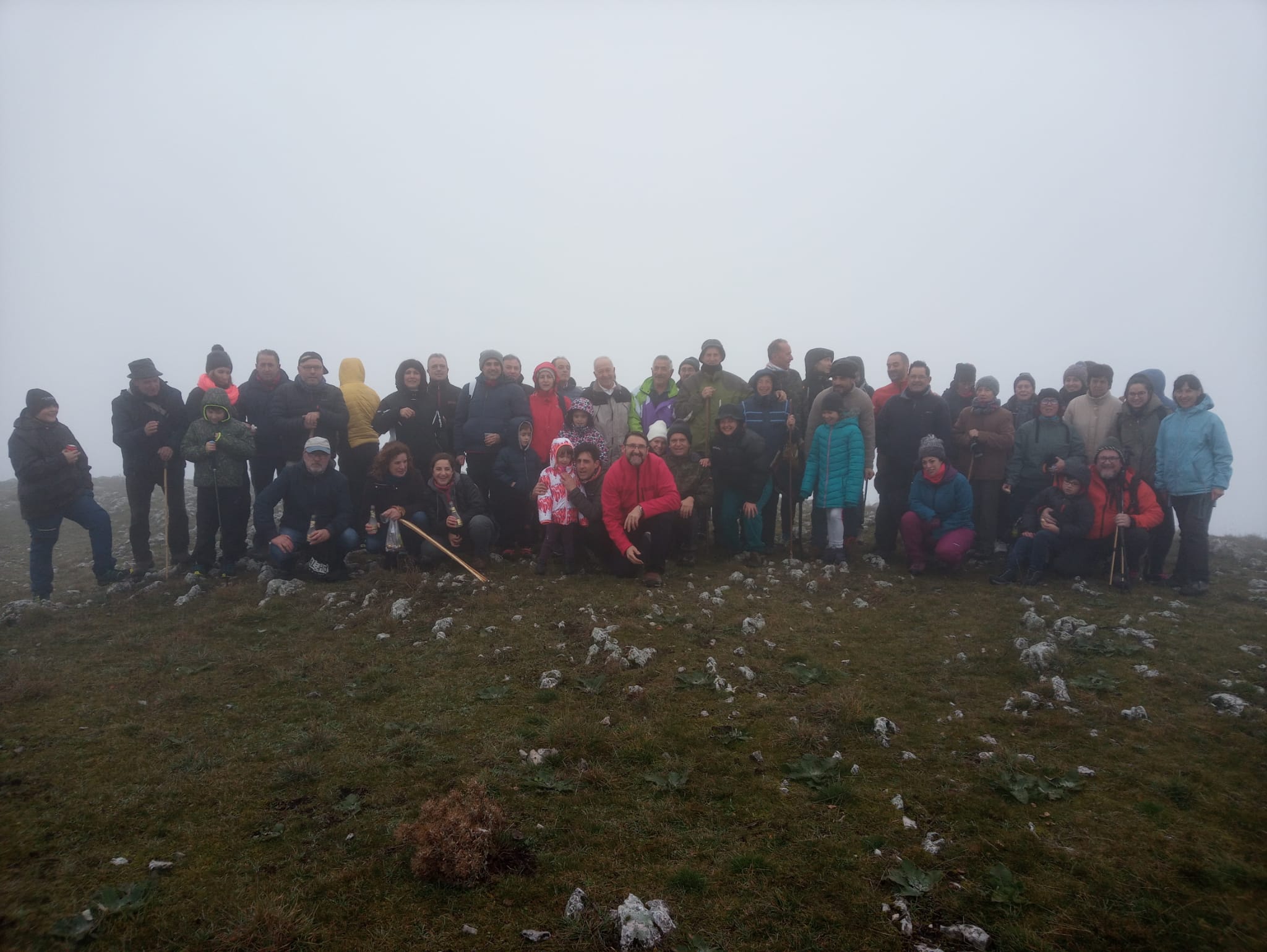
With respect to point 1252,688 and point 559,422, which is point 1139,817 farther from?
point 559,422

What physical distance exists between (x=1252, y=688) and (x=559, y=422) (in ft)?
35.9

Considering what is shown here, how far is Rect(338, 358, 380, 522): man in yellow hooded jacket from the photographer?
1285 cm

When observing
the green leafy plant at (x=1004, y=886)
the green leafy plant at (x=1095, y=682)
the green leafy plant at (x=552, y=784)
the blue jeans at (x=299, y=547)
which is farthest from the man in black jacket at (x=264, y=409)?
the green leafy plant at (x=1095, y=682)

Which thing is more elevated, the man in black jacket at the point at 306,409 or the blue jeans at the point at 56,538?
the man in black jacket at the point at 306,409

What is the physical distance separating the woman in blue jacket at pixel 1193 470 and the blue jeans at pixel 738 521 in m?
6.61

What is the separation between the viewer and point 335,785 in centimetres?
521

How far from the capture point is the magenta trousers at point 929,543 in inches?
447

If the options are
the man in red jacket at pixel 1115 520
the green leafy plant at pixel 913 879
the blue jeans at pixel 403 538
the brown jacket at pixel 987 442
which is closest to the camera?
the green leafy plant at pixel 913 879

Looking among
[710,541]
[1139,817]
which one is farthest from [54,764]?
[710,541]

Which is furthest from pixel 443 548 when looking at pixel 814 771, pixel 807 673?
pixel 814 771

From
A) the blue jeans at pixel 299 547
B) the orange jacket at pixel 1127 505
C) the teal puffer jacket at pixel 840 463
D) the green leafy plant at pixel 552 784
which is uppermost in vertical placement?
the teal puffer jacket at pixel 840 463

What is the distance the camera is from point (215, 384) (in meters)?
12.4

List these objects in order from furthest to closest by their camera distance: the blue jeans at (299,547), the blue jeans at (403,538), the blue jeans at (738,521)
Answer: the blue jeans at (738,521)
the blue jeans at (403,538)
the blue jeans at (299,547)

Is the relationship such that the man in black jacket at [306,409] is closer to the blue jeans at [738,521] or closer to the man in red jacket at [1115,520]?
the blue jeans at [738,521]
